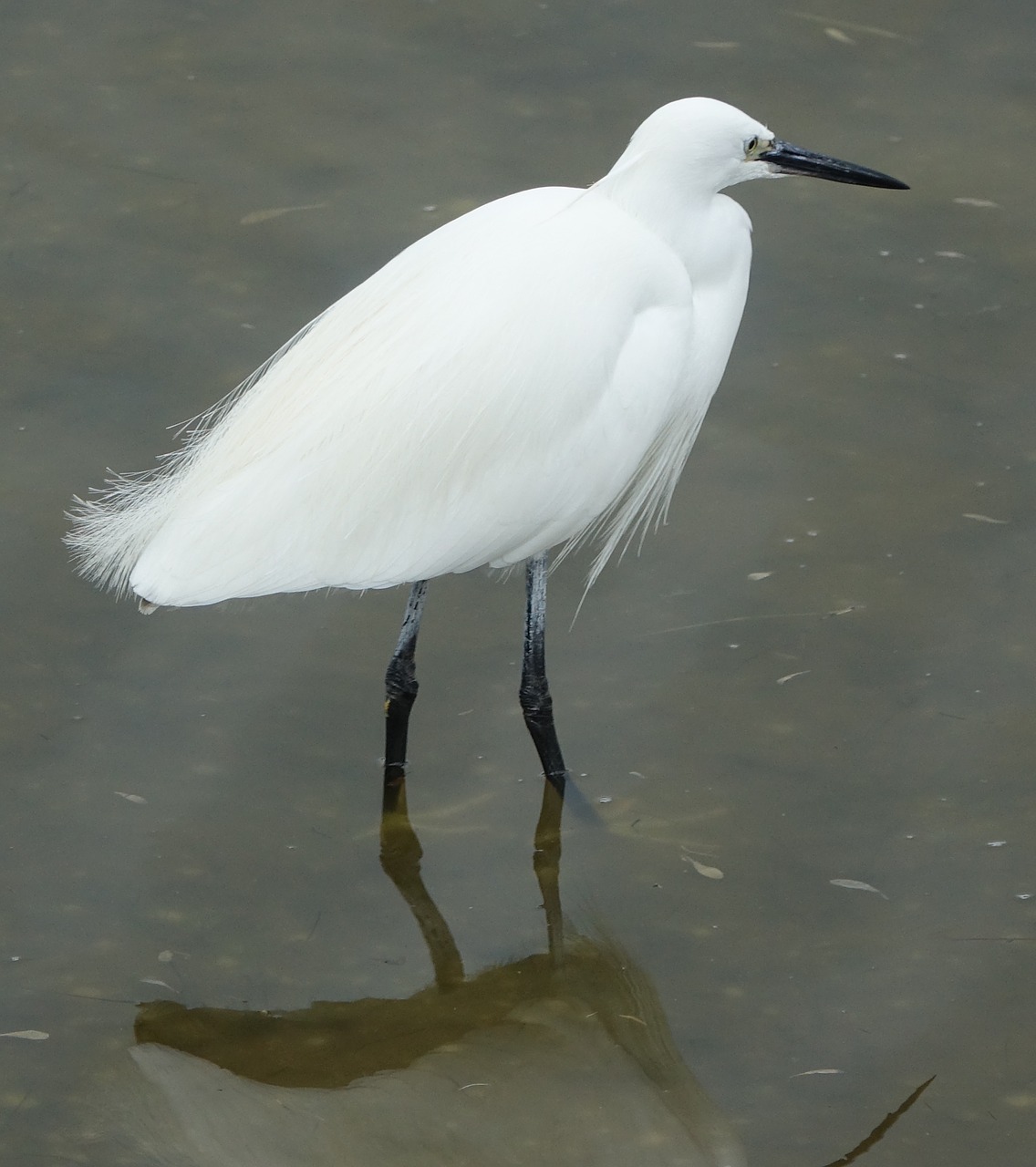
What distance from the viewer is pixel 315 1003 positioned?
278cm

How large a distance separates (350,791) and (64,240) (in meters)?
2.02

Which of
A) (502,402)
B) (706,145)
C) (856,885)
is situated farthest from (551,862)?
(706,145)

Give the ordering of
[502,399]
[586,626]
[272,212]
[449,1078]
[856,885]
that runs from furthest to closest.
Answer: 1. [272,212]
2. [586,626]
3. [856,885]
4. [502,399]
5. [449,1078]

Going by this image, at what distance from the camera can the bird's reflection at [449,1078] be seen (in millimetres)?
2543

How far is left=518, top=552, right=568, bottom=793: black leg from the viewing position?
304cm

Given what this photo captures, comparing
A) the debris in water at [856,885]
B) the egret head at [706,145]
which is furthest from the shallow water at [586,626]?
the egret head at [706,145]

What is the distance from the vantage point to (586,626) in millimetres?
3525

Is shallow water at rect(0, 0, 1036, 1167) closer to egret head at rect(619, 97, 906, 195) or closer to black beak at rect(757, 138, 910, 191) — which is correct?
black beak at rect(757, 138, 910, 191)

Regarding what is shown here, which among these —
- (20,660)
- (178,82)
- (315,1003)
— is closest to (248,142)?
(178,82)

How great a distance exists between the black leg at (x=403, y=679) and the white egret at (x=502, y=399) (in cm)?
20

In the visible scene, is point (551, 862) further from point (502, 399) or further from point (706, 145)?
point (706, 145)

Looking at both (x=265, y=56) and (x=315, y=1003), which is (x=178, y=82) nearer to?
(x=265, y=56)

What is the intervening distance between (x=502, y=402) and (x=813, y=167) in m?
0.71

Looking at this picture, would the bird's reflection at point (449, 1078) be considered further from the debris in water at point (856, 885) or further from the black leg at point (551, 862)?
the debris in water at point (856, 885)
